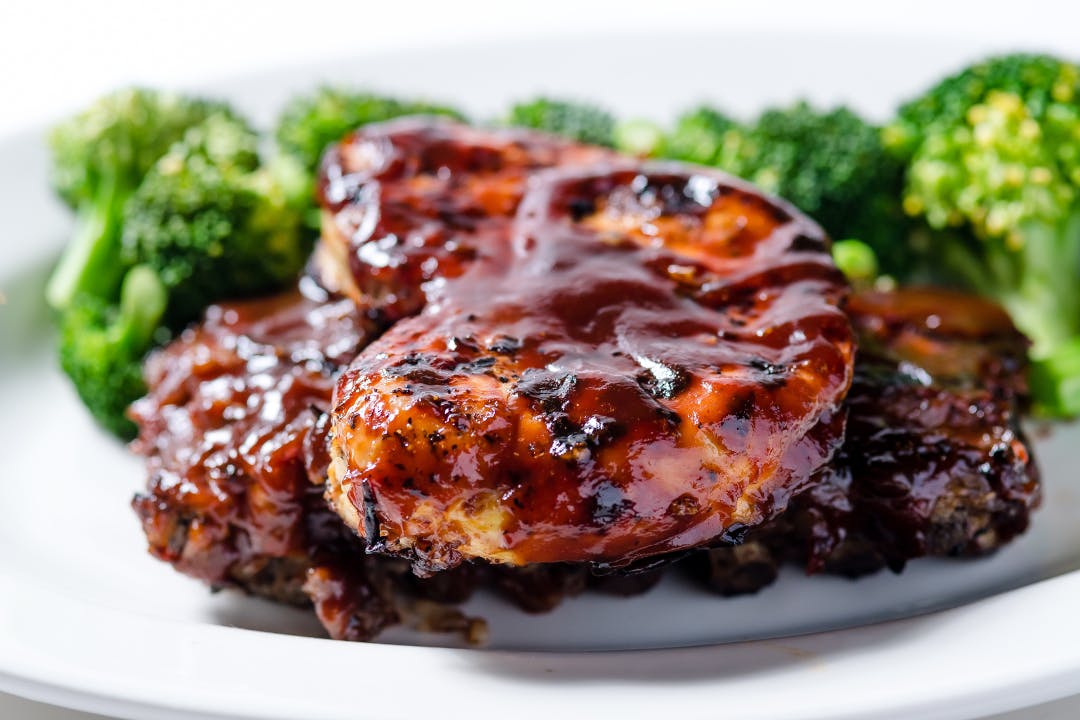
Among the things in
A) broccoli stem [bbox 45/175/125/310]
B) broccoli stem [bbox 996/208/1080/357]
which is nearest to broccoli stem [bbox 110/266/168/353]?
broccoli stem [bbox 45/175/125/310]

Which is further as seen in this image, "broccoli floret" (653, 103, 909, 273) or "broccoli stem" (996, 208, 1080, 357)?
"broccoli floret" (653, 103, 909, 273)

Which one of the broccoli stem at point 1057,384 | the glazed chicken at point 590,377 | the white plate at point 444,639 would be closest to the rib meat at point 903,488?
the white plate at point 444,639

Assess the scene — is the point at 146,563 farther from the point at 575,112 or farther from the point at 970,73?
the point at 970,73

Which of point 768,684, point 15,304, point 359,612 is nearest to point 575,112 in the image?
point 15,304

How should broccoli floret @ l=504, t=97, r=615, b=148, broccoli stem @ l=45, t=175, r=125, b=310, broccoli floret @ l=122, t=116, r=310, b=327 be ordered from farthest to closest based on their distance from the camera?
broccoli floret @ l=504, t=97, r=615, b=148 < broccoli stem @ l=45, t=175, r=125, b=310 < broccoli floret @ l=122, t=116, r=310, b=327

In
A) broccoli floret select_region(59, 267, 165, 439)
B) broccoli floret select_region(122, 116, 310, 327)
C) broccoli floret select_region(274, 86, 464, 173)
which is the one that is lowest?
broccoli floret select_region(59, 267, 165, 439)

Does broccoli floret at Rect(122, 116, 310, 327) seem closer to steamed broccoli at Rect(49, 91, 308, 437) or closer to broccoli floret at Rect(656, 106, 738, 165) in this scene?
steamed broccoli at Rect(49, 91, 308, 437)
